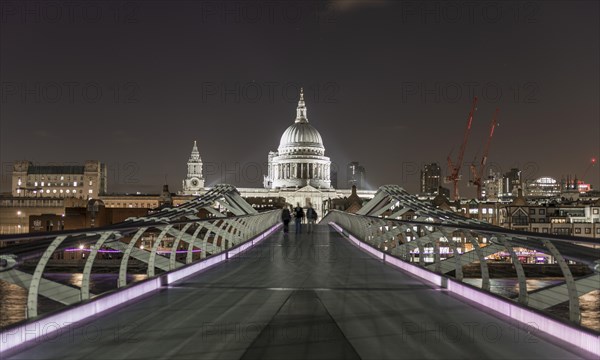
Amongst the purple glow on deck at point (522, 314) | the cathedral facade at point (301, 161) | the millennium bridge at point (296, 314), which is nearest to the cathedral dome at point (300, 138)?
the cathedral facade at point (301, 161)

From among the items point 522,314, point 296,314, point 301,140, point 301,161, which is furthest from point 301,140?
point 522,314

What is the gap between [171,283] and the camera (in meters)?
12.8

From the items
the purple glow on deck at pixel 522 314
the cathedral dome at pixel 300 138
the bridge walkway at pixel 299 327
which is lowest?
the bridge walkway at pixel 299 327

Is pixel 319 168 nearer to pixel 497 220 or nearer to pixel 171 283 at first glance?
pixel 497 220

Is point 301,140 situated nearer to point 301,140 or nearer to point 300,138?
point 301,140

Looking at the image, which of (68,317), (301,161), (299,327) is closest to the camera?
(299,327)

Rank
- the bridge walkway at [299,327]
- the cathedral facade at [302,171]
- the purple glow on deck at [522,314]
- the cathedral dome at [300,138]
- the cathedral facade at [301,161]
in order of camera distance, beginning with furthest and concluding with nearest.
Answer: the cathedral dome at [300,138] < the cathedral facade at [301,161] < the cathedral facade at [302,171] < the purple glow on deck at [522,314] < the bridge walkway at [299,327]

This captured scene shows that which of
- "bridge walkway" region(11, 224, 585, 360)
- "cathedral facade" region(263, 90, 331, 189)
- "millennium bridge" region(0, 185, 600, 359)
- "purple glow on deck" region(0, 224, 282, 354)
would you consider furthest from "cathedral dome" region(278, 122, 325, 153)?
"purple glow on deck" region(0, 224, 282, 354)

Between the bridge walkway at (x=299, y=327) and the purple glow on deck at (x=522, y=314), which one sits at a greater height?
the purple glow on deck at (x=522, y=314)

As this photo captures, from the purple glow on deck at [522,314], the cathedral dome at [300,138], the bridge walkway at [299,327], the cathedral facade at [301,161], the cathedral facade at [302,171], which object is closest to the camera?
the bridge walkway at [299,327]

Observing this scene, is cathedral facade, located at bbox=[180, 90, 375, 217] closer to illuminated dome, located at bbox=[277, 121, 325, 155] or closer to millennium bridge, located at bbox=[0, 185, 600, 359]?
illuminated dome, located at bbox=[277, 121, 325, 155]

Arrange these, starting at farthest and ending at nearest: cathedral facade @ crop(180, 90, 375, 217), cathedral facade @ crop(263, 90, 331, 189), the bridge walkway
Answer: cathedral facade @ crop(263, 90, 331, 189) → cathedral facade @ crop(180, 90, 375, 217) → the bridge walkway

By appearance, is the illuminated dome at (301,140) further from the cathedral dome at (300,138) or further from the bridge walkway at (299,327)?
the bridge walkway at (299,327)

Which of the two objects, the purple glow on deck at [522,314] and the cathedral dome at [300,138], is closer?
the purple glow on deck at [522,314]
